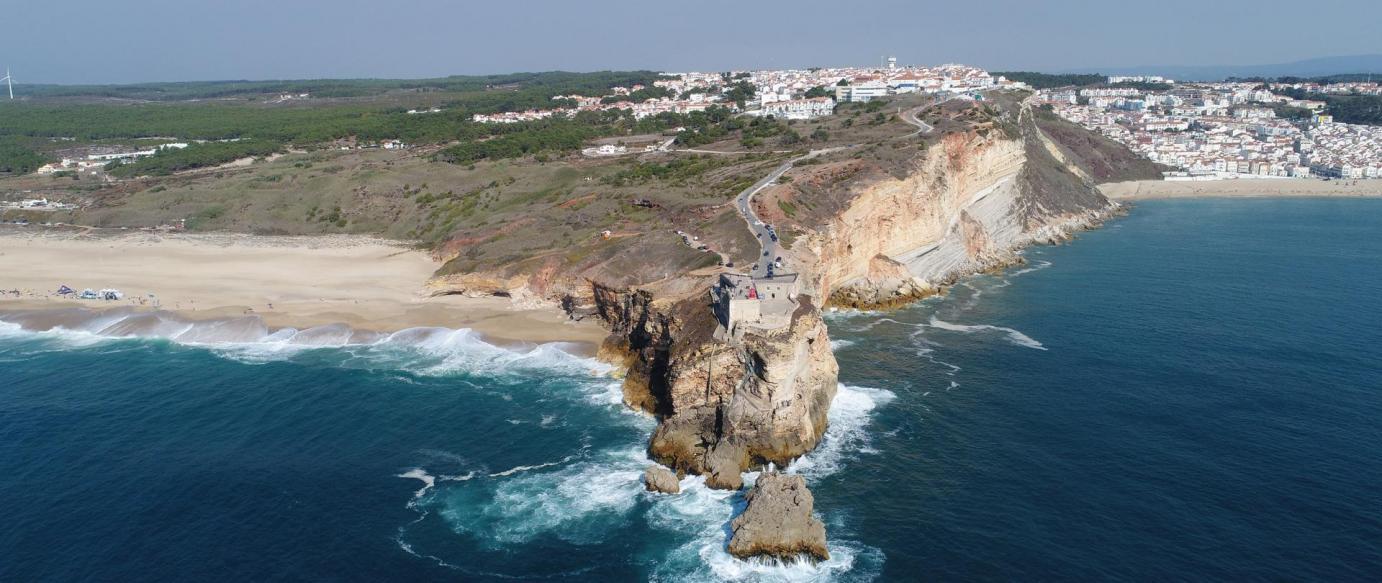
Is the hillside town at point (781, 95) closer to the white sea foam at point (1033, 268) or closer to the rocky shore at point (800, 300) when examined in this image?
the rocky shore at point (800, 300)

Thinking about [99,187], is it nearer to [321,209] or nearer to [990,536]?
[321,209]

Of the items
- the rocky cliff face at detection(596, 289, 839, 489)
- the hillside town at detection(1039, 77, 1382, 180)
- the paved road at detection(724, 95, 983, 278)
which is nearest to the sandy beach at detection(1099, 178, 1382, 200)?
the hillside town at detection(1039, 77, 1382, 180)

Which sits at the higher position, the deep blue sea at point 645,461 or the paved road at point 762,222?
the paved road at point 762,222

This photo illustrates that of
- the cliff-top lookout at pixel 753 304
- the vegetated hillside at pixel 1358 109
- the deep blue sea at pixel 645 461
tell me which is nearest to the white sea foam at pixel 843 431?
the deep blue sea at pixel 645 461

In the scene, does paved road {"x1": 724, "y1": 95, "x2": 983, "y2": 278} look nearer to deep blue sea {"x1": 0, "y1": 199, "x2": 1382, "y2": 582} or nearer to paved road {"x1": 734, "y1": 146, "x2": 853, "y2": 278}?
paved road {"x1": 734, "y1": 146, "x2": 853, "y2": 278}

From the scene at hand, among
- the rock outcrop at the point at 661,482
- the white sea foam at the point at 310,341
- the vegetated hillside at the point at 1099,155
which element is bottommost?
the rock outcrop at the point at 661,482

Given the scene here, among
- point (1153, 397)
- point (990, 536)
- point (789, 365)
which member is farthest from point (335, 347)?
point (1153, 397)
